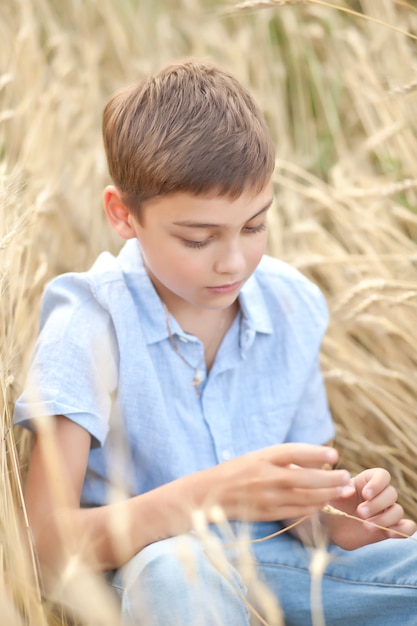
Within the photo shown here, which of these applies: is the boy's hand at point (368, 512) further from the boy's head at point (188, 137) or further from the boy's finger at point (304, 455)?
the boy's head at point (188, 137)

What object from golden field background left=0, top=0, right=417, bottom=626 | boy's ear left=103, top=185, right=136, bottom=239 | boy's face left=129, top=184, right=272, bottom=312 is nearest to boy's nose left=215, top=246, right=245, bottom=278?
boy's face left=129, top=184, right=272, bottom=312

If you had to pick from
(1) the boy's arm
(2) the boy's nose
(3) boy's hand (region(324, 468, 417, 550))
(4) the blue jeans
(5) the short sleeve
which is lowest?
(4) the blue jeans

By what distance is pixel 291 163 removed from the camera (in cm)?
238

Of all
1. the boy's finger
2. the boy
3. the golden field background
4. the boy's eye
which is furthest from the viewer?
the golden field background

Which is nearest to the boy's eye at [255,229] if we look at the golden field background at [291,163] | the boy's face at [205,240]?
the boy's face at [205,240]

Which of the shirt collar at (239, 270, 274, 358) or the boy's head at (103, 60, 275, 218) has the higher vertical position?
the boy's head at (103, 60, 275, 218)

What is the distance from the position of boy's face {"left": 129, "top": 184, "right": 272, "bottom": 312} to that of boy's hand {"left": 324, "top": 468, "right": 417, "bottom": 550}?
32 centimetres

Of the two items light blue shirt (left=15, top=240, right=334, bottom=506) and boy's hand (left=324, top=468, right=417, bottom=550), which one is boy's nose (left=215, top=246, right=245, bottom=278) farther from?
boy's hand (left=324, top=468, right=417, bottom=550)

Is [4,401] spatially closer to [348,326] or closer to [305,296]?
[305,296]

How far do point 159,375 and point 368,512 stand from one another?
1.27 feet

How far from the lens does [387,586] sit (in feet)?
4.27

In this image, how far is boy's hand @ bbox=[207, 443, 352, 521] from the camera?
1053mm

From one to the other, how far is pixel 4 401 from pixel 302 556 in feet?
1.74

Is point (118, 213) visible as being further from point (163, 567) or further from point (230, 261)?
point (163, 567)
